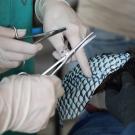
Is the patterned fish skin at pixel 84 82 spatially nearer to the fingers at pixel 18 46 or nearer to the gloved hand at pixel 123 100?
the gloved hand at pixel 123 100

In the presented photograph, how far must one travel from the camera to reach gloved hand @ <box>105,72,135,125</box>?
740 mm

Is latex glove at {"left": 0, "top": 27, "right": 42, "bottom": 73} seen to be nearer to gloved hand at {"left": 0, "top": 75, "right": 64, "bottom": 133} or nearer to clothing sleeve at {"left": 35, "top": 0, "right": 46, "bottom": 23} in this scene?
gloved hand at {"left": 0, "top": 75, "right": 64, "bottom": 133}

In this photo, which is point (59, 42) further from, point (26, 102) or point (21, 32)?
point (26, 102)

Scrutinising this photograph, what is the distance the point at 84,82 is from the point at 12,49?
0.67 feet

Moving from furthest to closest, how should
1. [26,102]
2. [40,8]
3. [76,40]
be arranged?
[40,8], [76,40], [26,102]

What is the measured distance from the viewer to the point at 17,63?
0.77 metres

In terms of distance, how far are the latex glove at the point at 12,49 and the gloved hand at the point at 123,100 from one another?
20 cm

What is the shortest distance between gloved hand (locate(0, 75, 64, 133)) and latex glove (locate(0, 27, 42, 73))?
6cm

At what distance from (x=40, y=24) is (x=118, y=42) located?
308mm

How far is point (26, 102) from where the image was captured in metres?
0.66

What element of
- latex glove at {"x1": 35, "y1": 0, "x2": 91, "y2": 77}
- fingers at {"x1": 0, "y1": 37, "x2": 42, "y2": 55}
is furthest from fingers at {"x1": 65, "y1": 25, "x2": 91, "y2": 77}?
fingers at {"x1": 0, "y1": 37, "x2": 42, "y2": 55}

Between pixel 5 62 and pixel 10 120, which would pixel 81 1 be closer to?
pixel 5 62

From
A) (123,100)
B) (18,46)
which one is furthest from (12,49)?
(123,100)

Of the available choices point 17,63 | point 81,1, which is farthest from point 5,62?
point 81,1
